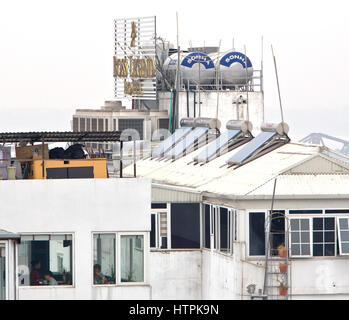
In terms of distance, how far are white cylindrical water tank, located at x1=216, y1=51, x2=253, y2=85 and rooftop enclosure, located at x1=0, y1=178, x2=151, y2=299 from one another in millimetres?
74055

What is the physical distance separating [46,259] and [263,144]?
83.4 feet

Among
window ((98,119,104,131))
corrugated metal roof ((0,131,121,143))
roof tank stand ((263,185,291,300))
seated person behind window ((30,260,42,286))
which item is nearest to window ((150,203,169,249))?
roof tank stand ((263,185,291,300))

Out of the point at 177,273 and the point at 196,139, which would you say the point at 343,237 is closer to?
the point at 177,273

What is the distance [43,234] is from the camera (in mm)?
31781

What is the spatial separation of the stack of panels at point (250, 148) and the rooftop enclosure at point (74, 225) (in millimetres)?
23481

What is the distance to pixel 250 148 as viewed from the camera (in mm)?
56469

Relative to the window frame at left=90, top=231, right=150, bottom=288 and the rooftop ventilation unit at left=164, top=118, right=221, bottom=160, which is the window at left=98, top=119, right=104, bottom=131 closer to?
the rooftop ventilation unit at left=164, top=118, right=221, bottom=160

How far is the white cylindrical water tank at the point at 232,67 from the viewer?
106m

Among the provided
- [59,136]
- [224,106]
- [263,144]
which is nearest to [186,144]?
[263,144]

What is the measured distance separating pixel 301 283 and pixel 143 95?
211 feet

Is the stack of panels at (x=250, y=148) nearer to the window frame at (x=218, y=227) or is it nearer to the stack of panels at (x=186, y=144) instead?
the window frame at (x=218, y=227)

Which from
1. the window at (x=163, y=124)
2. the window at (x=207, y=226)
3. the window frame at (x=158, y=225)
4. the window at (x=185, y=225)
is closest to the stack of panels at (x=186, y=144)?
the window at (x=185, y=225)
